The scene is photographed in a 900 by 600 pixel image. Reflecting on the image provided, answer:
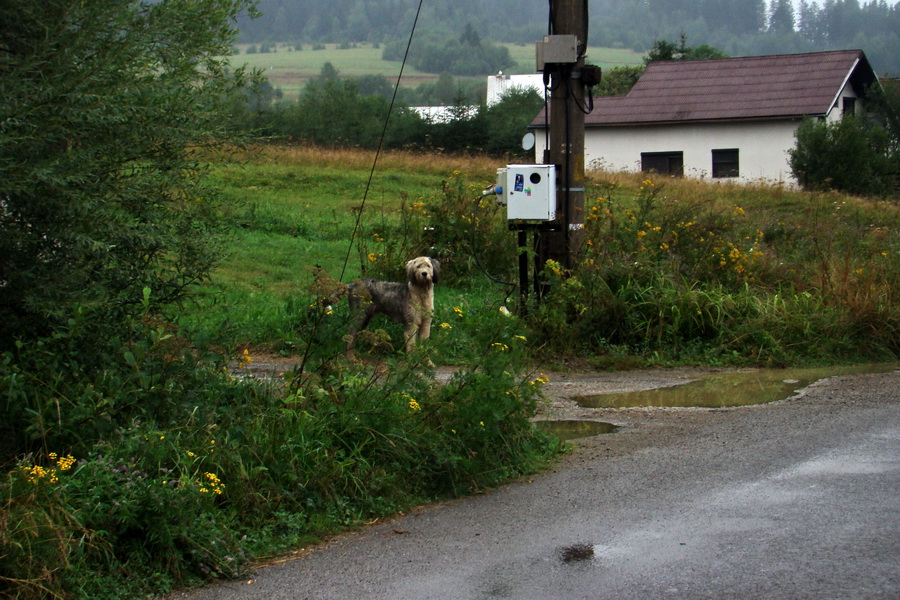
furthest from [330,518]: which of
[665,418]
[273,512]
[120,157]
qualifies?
[665,418]

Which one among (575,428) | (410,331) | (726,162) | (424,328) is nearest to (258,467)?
(575,428)

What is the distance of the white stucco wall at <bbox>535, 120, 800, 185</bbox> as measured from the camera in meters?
40.8

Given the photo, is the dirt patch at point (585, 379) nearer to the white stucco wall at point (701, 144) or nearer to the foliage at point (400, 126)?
the white stucco wall at point (701, 144)

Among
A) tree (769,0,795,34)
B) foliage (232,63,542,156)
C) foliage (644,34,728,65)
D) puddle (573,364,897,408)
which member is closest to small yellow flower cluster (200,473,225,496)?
puddle (573,364,897,408)

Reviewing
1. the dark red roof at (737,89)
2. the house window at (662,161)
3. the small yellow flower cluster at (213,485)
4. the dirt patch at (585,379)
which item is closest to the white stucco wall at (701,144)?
the house window at (662,161)

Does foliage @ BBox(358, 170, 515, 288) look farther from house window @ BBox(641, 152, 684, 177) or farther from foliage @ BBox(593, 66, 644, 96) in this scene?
foliage @ BBox(593, 66, 644, 96)

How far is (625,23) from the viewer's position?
19012 centimetres

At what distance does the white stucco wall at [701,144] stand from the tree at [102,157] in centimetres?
3365

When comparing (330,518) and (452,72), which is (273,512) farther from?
(452,72)

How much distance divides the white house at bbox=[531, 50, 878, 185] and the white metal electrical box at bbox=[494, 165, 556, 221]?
29.3 m

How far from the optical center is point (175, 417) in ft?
19.6

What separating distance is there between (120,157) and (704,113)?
1509 inches

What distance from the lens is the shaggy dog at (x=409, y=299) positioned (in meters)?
10.4

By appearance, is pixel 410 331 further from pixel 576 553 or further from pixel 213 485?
pixel 576 553
